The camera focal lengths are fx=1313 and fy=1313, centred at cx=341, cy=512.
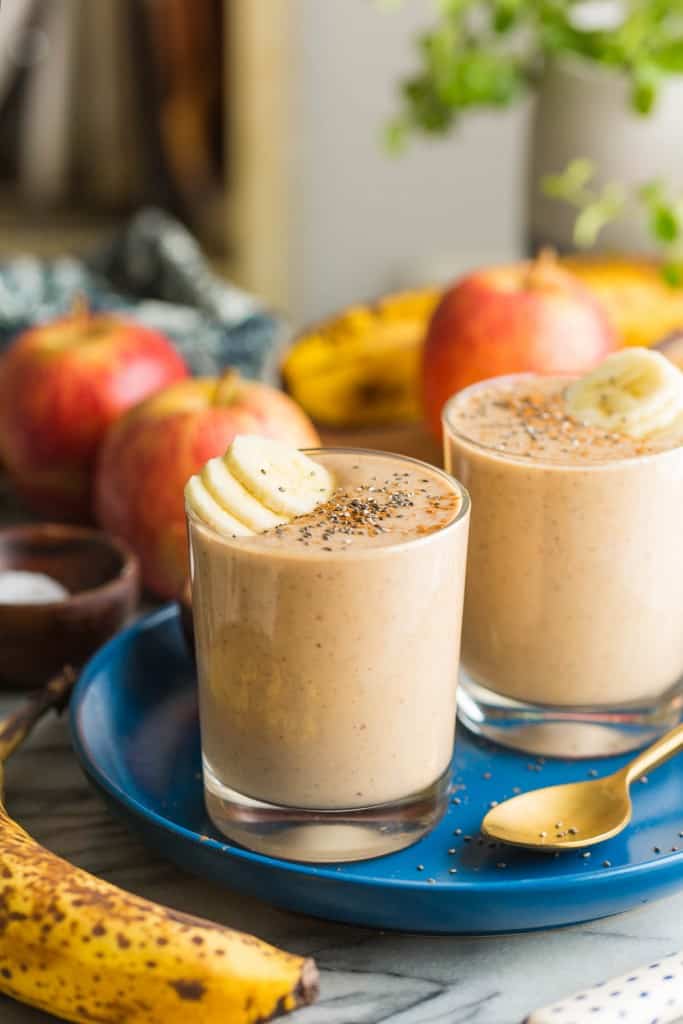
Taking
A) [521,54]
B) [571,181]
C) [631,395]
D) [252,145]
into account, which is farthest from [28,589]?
[252,145]

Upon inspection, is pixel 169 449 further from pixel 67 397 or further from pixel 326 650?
pixel 326 650

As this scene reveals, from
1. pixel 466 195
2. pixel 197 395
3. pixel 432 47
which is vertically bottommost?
pixel 466 195

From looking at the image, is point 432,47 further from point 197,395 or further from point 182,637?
point 182,637

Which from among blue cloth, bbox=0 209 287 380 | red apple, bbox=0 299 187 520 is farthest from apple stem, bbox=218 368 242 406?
blue cloth, bbox=0 209 287 380

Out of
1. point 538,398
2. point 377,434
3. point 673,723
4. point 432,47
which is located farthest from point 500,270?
point 673,723

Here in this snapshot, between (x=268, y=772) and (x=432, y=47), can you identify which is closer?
(x=268, y=772)

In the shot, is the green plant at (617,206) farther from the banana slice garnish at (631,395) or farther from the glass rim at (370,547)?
the glass rim at (370,547)
